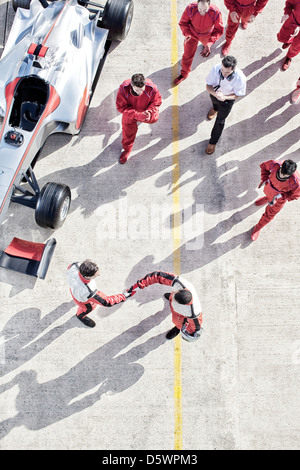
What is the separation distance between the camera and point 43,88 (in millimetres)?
6250

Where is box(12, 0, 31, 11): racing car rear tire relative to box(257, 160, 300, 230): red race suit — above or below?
above

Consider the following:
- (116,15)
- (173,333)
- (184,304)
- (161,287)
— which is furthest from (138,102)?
(173,333)

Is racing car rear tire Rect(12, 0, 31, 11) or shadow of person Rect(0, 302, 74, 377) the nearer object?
shadow of person Rect(0, 302, 74, 377)

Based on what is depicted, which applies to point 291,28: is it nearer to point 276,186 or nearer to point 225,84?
point 225,84

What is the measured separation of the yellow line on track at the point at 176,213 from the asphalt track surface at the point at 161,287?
0.06 ft

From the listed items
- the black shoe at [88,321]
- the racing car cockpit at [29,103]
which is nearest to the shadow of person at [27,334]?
the black shoe at [88,321]

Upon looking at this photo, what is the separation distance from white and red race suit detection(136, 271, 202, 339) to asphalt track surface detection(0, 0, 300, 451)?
0.84 meters

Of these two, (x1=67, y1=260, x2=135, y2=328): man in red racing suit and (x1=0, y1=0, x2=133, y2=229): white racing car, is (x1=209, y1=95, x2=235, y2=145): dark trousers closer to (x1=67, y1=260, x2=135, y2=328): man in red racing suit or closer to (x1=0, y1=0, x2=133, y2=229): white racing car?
(x1=0, y1=0, x2=133, y2=229): white racing car

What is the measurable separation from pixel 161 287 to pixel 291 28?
4.26 m

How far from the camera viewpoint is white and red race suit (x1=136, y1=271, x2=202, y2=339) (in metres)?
5.30

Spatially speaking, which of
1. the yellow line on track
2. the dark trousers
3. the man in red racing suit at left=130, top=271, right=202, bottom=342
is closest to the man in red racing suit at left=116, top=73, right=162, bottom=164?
the dark trousers
